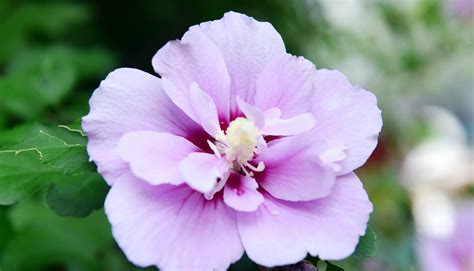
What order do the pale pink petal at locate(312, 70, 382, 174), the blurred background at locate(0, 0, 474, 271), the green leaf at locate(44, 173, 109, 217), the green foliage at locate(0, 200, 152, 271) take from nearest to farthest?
the pale pink petal at locate(312, 70, 382, 174) → the green leaf at locate(44, 173, 109, 217) → the green foliage at locate(0, 200, 152, 271) → the blurred background at locate(0, 0, 474, 271)

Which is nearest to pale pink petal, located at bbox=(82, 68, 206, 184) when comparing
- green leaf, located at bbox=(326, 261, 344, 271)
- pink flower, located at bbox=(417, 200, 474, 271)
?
green leaf, located at bbox=(326, 261, 344, 271)

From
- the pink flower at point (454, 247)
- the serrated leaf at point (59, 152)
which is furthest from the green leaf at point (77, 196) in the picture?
the pink flower at point (454, 247)

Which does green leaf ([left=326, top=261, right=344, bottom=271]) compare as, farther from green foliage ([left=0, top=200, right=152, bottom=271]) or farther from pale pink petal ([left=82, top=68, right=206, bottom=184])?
green foliage ([left=0, top=200, right=152, bottom=271])

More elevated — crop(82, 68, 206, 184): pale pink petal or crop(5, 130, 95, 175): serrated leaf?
crop(82, 68, 206, 184): pale pink petal

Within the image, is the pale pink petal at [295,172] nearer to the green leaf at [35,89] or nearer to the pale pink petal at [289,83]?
the pale pink petal at [289,83]

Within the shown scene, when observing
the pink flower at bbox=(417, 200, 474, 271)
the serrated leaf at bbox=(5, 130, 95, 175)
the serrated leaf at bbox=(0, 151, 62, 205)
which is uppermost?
the serrated leaf at bbox=(5, 130, 95, 175)

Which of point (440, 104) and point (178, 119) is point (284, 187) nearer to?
point (178, 119)
